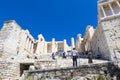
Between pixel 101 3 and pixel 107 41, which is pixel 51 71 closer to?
pixel 107 41

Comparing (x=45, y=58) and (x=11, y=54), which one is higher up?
(x=11, y=54)

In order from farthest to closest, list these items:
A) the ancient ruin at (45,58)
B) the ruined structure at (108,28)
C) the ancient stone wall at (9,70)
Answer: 1. the ruined structure at (108,28)
2. the ancient ruin at (45,58)
3. the ancient stone wall at (9,70)

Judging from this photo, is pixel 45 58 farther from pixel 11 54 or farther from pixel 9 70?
pixel 9 70

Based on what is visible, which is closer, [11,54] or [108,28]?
[11,54]

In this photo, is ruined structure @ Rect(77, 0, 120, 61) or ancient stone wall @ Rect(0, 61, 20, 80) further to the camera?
ruined structure @ Rect(77, 0, 120, 61)

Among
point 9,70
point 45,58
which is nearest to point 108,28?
point 45,58

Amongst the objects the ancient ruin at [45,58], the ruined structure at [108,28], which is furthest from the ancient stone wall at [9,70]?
the ruined structure at [108,28]

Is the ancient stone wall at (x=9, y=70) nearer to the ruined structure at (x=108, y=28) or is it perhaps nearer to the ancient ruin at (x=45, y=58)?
the ancient ruin at (x=45, y=58)

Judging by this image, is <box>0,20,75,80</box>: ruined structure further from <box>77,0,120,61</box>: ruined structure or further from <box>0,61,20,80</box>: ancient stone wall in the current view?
<box>77,0,120,61</box>: ruined structure

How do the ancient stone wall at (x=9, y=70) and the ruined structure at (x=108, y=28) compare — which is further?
the ruined structure at (x=108, y=28)

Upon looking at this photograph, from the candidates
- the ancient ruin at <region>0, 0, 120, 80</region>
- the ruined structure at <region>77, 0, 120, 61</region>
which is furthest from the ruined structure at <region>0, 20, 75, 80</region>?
the ruined structure at <region>77, 0, 120, 61</region>

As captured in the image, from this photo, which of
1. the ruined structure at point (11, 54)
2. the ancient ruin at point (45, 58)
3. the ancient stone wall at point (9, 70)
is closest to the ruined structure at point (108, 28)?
the ancient ruin at point (45, 58)

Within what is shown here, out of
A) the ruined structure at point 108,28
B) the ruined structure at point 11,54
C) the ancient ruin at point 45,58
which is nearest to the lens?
the ruined structure at point 11,54

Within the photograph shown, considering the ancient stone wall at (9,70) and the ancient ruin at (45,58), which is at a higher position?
the ancient ruin at (45,58)
